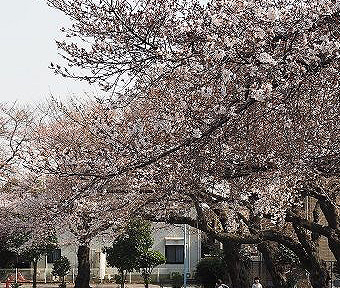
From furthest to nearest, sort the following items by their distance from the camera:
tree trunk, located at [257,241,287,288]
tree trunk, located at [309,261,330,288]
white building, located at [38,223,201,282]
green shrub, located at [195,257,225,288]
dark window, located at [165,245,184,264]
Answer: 1. dark window, located at [165,245,184,264]
2. white building, located at [38,223,201,282]
3. green shrub, located at [195,257,225,288]
4. tree trunk, located at [257,241,287,288]
5. tree trunk, located at [309,261,330,288]

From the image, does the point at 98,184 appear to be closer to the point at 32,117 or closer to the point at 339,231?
the point at 339,231

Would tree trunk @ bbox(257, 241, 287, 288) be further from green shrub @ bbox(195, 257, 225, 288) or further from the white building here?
the white building

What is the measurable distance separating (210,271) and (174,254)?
925 centimetres

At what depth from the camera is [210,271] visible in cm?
2770

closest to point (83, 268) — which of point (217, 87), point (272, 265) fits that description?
point (272, 265)

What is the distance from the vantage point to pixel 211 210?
16.6m

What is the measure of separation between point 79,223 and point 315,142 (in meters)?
12.5

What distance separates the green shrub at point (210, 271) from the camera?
90.5 ft

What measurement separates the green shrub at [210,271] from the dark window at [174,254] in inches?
332

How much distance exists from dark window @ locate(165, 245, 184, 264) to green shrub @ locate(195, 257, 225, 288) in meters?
8.42

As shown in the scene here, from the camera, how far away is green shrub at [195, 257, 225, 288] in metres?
27.6

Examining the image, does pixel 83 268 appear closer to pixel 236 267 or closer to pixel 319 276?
pixel 236 267

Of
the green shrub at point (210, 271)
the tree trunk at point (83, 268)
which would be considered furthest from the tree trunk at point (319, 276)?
the green shrub at point (210, 271)

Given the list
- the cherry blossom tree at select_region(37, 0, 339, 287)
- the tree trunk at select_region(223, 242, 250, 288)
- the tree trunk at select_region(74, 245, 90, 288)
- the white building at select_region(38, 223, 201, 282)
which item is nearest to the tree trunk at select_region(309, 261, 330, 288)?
the tree trunk at select_region(223, 242, 250, 288)
